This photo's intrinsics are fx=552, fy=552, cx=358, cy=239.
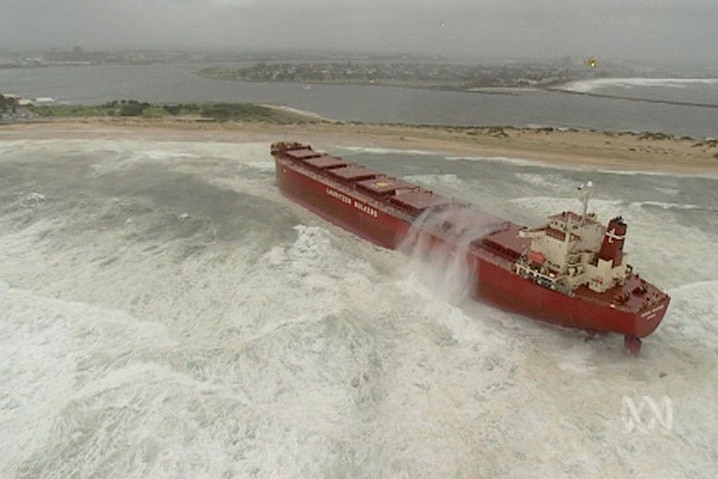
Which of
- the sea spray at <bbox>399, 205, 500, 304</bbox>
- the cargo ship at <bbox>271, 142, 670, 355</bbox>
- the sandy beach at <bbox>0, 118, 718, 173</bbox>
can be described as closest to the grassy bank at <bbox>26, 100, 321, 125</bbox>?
the sandy beach at <bbox>0, 118, 718, 173</bbox>

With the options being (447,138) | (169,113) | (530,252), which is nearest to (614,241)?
(530,252)

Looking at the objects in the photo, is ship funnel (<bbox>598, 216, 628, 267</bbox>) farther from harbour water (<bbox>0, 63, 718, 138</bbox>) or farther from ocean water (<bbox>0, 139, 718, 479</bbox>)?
harbour water (<bbox>0, 63, 718, 138</bbox>)

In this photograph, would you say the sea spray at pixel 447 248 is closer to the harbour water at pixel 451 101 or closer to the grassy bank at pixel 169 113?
the grassy bank at pixel 169 113

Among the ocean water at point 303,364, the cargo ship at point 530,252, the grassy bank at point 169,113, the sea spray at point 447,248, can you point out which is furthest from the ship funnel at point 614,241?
the grassy bank at point 169,113

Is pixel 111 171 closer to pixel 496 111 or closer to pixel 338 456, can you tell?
pixel 338 456

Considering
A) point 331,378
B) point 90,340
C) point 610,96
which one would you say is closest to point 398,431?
point 331,378
